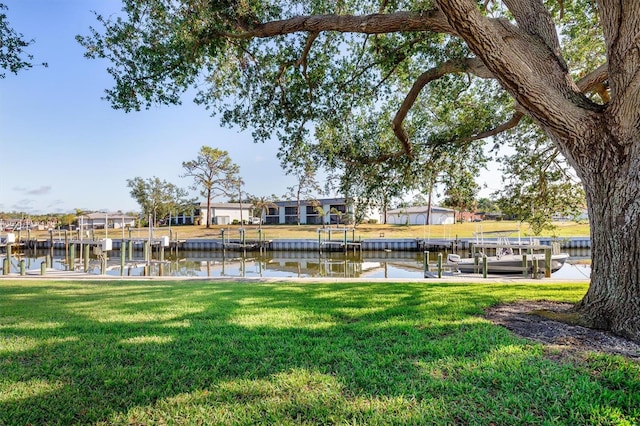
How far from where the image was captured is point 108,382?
273 centimetres

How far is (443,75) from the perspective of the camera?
7.20 metres

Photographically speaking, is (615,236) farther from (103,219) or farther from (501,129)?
(103,219)

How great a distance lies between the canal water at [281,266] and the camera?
17.7 metres

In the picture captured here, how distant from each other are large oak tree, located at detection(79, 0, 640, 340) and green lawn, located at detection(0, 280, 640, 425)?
1.97m

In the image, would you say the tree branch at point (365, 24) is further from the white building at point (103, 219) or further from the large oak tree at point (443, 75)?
the white building at point (103, 219)

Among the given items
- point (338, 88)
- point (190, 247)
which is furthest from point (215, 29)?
point (190, 247)

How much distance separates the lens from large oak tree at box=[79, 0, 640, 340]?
13.5 ft

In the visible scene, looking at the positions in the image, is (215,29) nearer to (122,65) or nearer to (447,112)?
(122,65)

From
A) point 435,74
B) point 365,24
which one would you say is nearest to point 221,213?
point 435,74

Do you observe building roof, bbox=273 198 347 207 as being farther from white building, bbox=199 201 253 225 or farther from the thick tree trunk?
the thick tree trunk

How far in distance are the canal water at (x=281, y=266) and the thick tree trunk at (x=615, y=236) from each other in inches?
432

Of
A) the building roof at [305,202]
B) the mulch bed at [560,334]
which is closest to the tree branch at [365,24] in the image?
the mulch bed at [560,334]

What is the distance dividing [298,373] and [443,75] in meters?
6.68

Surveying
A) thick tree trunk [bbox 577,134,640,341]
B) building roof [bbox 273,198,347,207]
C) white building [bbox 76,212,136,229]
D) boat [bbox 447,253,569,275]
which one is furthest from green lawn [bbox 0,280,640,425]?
building roof [bbox 273,198,347,207]
